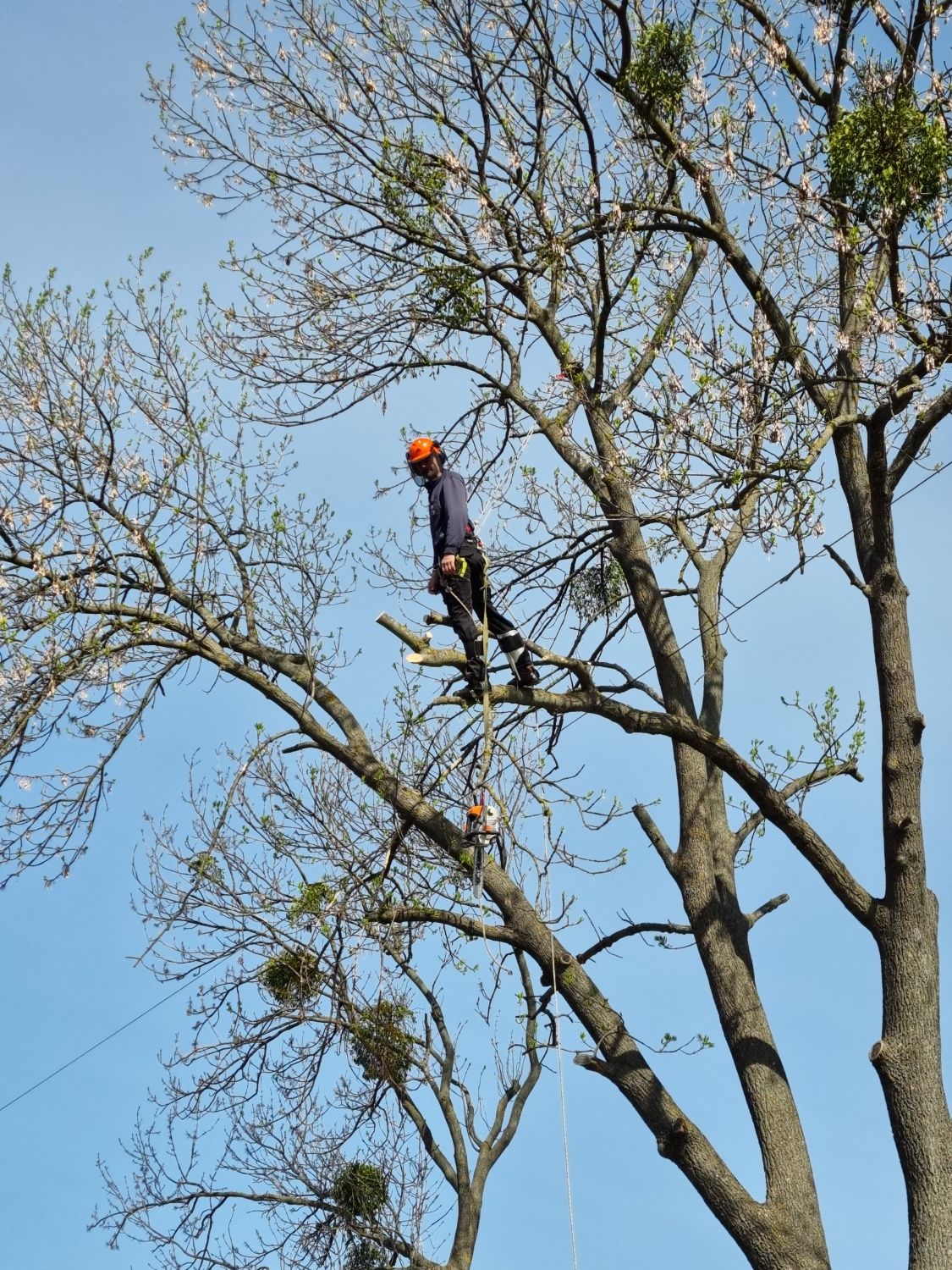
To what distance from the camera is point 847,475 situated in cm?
934

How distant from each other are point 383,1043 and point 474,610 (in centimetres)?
448

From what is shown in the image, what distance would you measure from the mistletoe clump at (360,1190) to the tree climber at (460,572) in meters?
5.67

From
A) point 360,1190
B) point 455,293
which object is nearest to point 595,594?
point 455,293

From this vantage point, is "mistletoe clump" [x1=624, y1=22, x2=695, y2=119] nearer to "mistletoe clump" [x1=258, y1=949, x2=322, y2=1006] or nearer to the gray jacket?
the gray jacket

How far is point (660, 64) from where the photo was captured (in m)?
9.02

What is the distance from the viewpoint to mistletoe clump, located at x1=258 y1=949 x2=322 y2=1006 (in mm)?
9094

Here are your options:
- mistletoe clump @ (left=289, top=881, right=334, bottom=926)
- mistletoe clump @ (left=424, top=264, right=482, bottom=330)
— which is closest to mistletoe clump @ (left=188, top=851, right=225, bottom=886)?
mistletoe clump @ (left=289, top=881, right=334, bottom=926)

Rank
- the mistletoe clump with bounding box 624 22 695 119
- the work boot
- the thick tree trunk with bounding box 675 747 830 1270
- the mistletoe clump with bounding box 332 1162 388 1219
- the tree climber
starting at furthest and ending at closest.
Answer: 1. the mistletoe clump with bounding box 332 1162 388 1219
2. the mistletoe clump with bounding box 624 22 695 119
3. the work boot
4. the tree climber
5. the thick tree trunk with bounding box 675 747 830 1270

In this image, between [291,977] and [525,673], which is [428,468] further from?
[291,977]

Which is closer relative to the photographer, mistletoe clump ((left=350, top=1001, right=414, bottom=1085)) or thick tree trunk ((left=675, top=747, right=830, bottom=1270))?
thick tree trunk ((left=675, top=747, right=830, bottom=1270))

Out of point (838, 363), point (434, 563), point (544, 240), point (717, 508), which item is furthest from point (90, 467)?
point (838, 363)

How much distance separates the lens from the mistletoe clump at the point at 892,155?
8.11 metres

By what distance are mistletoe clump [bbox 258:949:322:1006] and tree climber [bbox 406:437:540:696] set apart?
88.5 inches

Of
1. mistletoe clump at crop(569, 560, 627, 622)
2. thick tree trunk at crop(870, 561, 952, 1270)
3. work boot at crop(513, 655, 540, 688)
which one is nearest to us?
thick tree trunk at crop(870, 561, 952, 1270)
